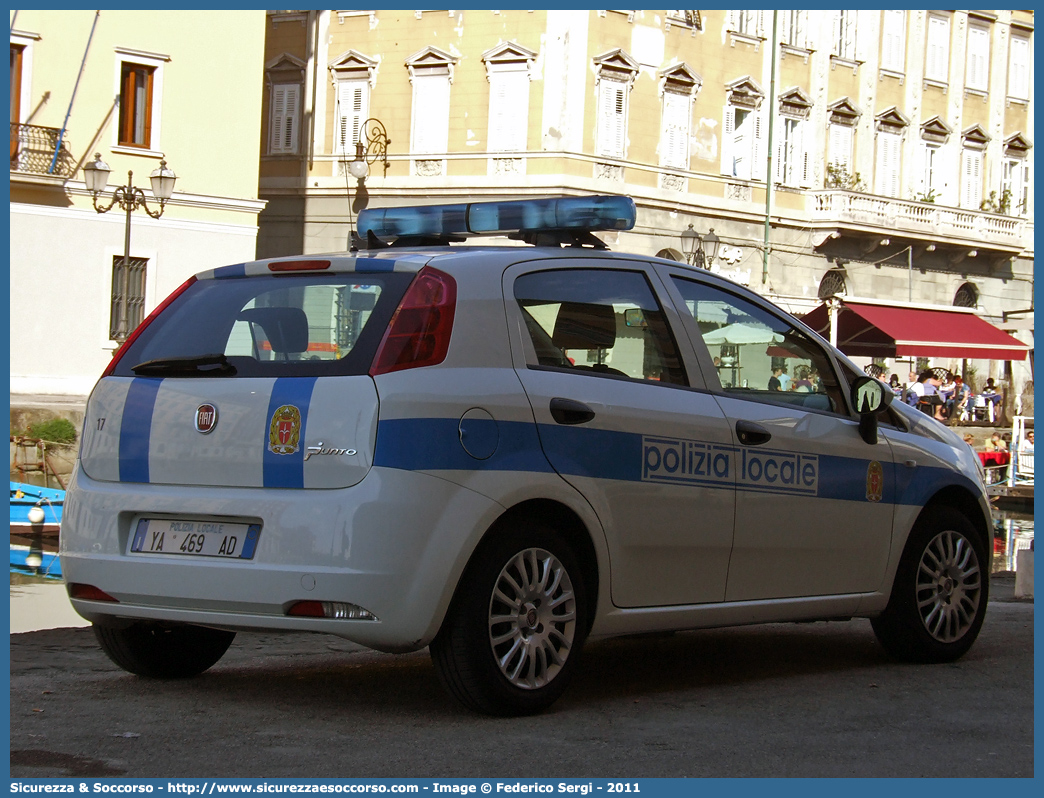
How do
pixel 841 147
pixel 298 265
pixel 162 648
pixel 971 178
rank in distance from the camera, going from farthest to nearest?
pixel 971 178 → pixel 841 147 → pixel 162 648 → pixel 298 265

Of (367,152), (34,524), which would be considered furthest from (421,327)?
(367,152)

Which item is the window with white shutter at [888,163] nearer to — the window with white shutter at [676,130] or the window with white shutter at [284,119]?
the window with white shutter at [676,130]

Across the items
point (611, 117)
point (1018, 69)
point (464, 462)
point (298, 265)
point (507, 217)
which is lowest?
point (464, 462)

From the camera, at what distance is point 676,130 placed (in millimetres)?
38344

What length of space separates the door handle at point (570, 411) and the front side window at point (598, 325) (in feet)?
0.49

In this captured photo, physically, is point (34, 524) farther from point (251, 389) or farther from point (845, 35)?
point (845, 35)

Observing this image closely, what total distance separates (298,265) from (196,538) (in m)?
1.05

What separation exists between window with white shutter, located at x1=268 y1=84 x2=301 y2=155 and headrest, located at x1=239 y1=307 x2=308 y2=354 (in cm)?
3404

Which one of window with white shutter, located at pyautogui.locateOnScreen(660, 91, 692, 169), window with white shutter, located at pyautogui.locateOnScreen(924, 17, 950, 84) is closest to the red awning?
window with white shutter, located at pyautogui.locateOnScreen(660, 91, 692, 169)

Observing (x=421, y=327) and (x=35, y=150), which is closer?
(x=421, y=327)

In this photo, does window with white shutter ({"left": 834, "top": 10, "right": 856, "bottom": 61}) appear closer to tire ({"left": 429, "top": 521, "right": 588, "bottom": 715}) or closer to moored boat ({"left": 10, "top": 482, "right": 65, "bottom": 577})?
moored boat ({"left": 10, "top": 482, "right": 65, "bottom": 577})

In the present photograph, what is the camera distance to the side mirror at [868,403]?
677 cm

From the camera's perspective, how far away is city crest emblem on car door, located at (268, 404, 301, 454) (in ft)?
16.7

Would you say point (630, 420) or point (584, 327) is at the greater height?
point (584, 327)
